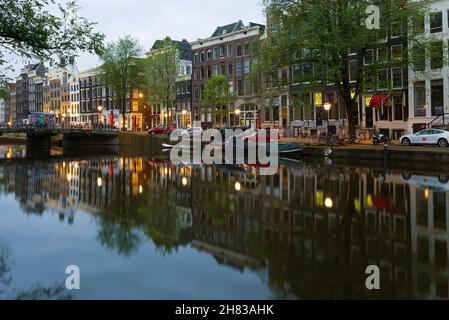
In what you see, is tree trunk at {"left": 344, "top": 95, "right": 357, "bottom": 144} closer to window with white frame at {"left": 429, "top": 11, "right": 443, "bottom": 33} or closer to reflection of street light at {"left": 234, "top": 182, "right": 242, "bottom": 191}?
window with white frame at {"left": 429, "top": 11, "right": 443, "bottom": 33}

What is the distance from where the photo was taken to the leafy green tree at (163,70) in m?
67.1

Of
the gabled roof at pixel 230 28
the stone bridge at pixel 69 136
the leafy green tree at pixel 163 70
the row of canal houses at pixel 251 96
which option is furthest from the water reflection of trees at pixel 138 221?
the gabled roof at pixel 230 28

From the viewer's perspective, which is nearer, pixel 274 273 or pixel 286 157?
pixel 274 273

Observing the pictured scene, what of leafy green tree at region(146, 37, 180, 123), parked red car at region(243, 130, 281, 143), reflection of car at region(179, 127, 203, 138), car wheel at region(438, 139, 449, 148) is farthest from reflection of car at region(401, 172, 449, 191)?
leafy green tree at region(146, 37, 180, 123)

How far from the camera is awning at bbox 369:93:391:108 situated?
144 feet

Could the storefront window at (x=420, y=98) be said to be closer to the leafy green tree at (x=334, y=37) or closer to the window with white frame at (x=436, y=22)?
the window with white frame at (x=436, y=22)

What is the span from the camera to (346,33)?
3328 centimetres

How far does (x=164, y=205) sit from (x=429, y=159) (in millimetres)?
19123

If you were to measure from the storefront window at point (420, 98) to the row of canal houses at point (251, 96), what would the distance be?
0.09 m

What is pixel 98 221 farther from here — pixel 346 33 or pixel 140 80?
pixel 140 80

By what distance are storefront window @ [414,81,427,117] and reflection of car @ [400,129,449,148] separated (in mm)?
8438

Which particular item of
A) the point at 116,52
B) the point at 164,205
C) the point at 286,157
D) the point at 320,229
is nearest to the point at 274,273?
the point at 320,229
